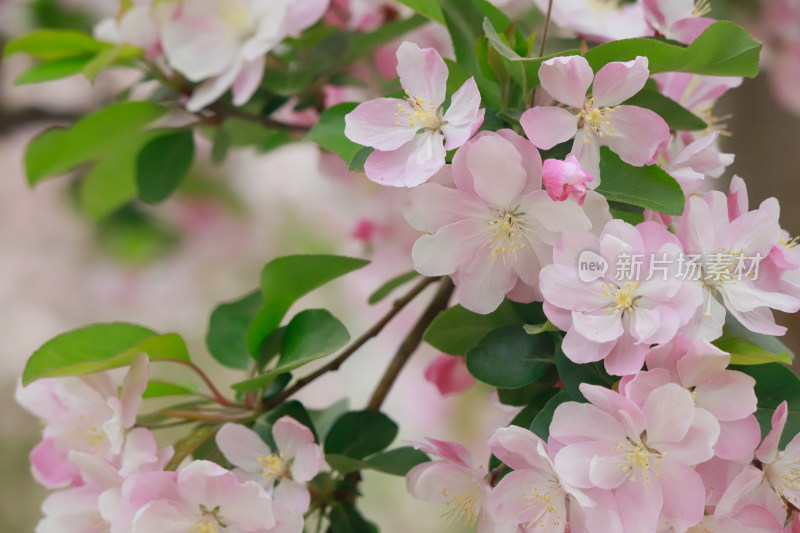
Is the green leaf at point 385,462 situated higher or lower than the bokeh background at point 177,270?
higher

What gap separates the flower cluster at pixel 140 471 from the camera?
1.45ft

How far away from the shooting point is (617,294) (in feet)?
1.29

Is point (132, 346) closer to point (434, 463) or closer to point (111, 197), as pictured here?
point (434, 463)

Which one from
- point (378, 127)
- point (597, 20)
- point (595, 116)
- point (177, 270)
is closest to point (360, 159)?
point (378, 127)

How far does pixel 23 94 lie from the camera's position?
1.70 m

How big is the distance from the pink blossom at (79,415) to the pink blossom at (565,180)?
0.83ft

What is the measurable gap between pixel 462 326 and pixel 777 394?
0.55 ft

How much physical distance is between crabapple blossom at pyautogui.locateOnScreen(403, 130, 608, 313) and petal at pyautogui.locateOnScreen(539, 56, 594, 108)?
32mm

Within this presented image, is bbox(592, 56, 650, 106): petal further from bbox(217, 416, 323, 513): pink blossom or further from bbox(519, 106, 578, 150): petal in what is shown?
bbox(217, 416, 323, 513): pink blossom

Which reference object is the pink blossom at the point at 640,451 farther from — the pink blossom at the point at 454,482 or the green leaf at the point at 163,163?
the green leaf at the point at 163,163

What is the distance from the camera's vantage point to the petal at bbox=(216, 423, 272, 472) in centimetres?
48

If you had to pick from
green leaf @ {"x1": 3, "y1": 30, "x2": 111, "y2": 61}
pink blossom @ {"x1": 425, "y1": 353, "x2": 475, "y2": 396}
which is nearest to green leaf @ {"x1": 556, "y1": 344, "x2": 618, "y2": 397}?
pink blossom @ {"x1": 425, "y1": 353, "x2": 475, "y2": 396}

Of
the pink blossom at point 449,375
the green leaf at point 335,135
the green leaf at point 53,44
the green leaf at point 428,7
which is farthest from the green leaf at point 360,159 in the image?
the green leaf at point 53,44

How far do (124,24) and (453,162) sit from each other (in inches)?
14.6
